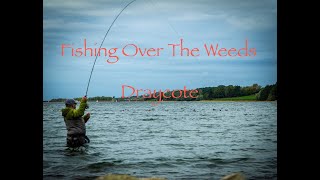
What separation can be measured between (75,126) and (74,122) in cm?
15

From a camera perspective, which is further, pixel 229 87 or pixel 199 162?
pixel 229 87

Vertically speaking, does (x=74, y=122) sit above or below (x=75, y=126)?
above

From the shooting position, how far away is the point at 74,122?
37.0 feet

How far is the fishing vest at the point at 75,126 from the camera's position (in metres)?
11.2

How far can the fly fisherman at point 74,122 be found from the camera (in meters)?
11.0

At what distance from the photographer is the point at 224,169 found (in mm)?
10617

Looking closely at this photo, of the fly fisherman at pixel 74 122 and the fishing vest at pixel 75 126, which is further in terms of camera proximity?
the fishing vest at pixel 75 126

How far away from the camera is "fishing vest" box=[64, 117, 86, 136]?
11.2 meters
